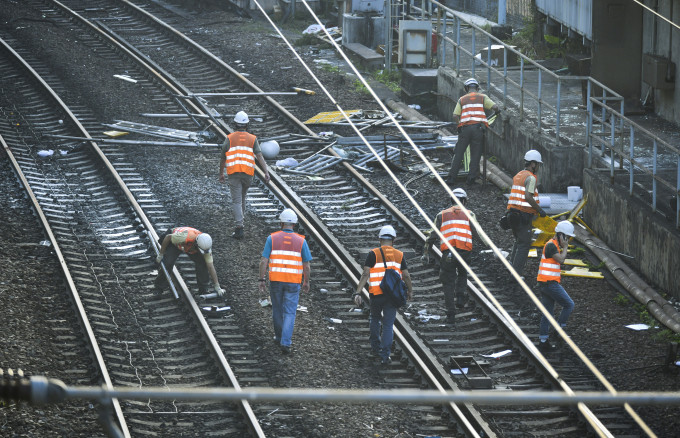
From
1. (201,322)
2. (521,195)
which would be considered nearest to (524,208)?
(521,195)

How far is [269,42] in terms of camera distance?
90.4 feet

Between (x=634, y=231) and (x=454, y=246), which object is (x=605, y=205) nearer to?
(x=634, y=231)

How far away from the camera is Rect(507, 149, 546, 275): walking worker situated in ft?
45.0

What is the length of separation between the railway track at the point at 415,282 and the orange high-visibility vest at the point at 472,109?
1.95 m

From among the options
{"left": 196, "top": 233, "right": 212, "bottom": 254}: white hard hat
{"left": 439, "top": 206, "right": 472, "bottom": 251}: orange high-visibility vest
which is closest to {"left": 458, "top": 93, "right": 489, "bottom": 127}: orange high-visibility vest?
{"left": 439, "top": 206, "right": 472, "bottom": 251}: orange high-visibility vest

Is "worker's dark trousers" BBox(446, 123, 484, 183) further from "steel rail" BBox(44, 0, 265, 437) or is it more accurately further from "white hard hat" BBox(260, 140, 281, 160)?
"steel rail" BBox(44, 0, 265, 437)

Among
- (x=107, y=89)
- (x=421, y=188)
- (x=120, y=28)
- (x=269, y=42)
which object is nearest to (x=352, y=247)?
(x=421, y=188)

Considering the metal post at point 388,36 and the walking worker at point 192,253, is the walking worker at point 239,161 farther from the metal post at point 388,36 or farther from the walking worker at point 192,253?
the metal post at point 388,36

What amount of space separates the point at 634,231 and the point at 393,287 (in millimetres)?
4653

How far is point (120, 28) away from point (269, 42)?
13.4ft

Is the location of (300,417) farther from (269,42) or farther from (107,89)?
(269,42)

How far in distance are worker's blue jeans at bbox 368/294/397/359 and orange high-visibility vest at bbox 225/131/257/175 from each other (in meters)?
→ 4.08

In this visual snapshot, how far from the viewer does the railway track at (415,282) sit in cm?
1065

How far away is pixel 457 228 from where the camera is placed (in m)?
13.0
